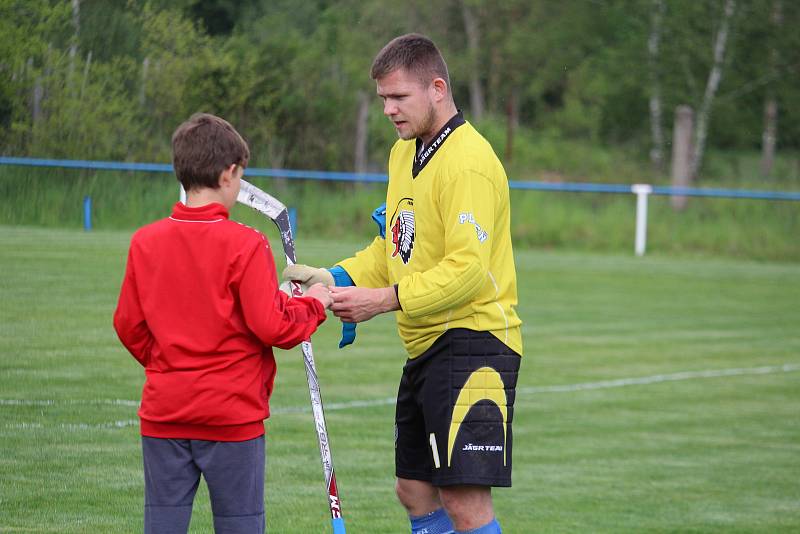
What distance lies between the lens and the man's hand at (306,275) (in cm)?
428

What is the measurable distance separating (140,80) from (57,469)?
4.26 m

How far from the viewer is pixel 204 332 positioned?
Result: 3.69 m

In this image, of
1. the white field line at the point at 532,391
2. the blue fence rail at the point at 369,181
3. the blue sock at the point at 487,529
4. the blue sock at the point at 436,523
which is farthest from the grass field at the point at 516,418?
the blue sock at the point at 487,529

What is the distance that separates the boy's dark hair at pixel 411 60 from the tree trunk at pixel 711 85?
25559 mm

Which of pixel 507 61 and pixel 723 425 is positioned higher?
pixel 507 61

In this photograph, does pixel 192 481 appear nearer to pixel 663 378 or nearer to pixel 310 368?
pixel 310 368

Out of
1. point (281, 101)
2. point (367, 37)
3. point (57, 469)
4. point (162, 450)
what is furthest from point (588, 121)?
point (162, 450)

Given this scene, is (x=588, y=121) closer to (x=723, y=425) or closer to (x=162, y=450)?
(x=723, y=425)

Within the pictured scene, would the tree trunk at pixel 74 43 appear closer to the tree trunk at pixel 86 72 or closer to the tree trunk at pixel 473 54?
the tree trunk at pixel 86 72

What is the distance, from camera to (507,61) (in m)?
35.0

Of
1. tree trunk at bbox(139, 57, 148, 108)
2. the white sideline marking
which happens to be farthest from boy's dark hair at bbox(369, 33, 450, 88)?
tree trunk at bbox(139, 57, 148, 108)

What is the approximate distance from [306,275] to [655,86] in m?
27.6

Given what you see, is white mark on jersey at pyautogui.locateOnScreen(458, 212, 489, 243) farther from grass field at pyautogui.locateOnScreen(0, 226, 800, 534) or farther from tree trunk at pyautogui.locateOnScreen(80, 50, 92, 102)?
tree trunk at pyautogui.locateOnScreen(80, 50, 92, 102)

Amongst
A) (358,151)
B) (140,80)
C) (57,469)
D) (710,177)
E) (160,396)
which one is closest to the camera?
(160,396)
